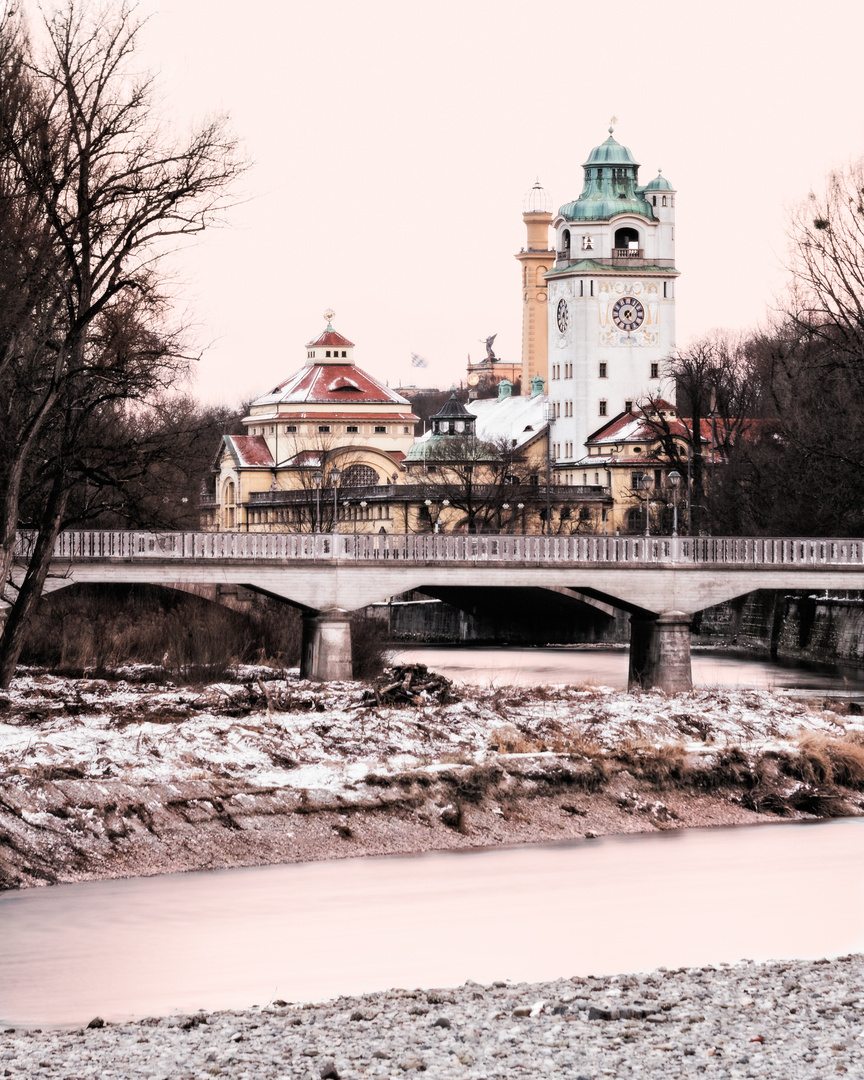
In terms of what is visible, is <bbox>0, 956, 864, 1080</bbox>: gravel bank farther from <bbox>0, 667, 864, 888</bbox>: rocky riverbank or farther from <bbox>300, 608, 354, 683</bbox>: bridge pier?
<bbox>300, 608, 354, 683</bbox>: bridge pier

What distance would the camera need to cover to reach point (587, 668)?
192 feet

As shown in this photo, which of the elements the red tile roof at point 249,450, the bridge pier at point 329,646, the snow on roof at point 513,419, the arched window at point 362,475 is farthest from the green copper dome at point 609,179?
the bridge pier at point 329,646

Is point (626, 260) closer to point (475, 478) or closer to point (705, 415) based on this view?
point (475, 478)

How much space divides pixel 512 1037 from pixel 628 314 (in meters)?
114

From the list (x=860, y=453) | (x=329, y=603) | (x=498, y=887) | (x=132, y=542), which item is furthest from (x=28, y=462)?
(x=860, y=453)

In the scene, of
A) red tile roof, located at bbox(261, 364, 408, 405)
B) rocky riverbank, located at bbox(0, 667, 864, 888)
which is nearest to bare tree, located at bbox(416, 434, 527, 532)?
red tile roof, located at bbox(261, 364, 408, 405)

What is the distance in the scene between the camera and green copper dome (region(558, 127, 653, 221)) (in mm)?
123938

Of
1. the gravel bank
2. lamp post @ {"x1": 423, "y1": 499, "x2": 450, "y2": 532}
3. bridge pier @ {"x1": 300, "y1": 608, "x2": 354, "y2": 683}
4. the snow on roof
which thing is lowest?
the gravel bank

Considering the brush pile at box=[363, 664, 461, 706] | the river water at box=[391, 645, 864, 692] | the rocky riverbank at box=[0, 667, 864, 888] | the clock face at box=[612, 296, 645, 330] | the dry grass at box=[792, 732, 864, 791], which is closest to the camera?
the rocky riverbank at box=[0, 667, 864, 888]

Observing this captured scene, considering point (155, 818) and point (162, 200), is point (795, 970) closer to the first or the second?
point (155, 818)

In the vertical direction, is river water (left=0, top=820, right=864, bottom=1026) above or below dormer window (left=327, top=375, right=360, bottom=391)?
below

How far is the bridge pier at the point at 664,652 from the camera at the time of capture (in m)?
43.7

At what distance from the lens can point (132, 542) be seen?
42.4 metres

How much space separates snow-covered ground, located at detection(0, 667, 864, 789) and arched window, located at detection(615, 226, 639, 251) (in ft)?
292
